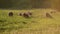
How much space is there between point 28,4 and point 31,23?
19 centimetres

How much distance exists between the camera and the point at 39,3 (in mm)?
1372

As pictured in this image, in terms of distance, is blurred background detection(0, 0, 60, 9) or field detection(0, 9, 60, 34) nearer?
field detection(0, 9, 60, 34)

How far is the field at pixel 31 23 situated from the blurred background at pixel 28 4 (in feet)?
0.15

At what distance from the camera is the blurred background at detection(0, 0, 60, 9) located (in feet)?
4.28

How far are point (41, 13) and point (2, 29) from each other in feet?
1.29

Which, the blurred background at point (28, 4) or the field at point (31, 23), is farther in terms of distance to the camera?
the blurred background at point (28, 4)

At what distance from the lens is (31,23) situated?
4.09ft

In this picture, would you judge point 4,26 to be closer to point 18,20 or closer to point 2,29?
point 2,29

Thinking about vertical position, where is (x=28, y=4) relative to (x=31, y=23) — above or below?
above

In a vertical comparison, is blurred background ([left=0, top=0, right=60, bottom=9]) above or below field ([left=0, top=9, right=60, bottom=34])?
above

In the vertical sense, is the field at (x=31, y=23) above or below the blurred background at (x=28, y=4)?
below

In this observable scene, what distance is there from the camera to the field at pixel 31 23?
117cm

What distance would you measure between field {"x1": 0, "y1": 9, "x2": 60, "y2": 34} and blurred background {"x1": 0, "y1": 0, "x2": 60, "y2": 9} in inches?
1.8

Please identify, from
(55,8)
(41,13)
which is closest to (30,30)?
(41,13)
